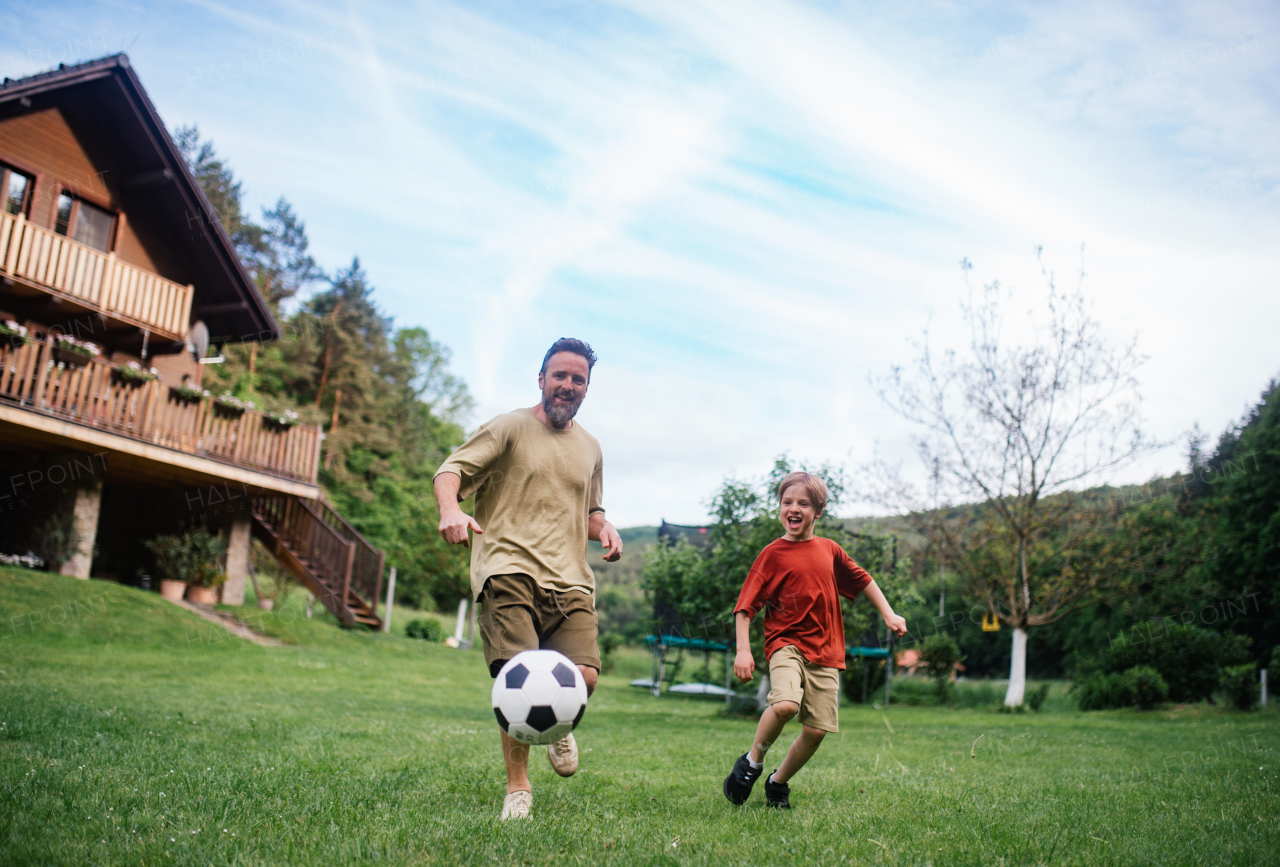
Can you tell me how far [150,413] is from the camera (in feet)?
50.5

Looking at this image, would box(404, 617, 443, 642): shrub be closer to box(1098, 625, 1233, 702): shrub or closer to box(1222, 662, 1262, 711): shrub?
box(1098, 625, 1233, 702): shrub

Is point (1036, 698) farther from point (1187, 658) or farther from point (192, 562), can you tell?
point (192, 562)

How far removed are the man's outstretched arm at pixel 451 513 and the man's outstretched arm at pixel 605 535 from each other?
0.60 m

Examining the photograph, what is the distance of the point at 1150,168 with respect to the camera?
11.5 meters

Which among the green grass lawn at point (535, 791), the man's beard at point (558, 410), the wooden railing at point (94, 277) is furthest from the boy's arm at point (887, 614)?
the wooden railing at point (94, 277)

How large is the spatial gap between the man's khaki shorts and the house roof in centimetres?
1617

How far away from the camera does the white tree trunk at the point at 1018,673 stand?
17.4 meters

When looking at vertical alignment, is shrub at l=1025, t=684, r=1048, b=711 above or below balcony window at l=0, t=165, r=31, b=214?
below

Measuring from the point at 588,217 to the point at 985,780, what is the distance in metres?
6.70

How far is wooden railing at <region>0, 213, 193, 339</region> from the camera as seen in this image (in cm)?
1452

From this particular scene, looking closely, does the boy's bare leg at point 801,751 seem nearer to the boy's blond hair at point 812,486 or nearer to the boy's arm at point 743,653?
the boy's arm at point 743,653

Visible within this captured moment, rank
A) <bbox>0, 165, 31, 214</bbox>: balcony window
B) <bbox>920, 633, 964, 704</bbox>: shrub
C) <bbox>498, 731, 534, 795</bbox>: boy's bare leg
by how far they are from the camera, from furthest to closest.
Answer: <bbox>920, 633, 964, 704</bbox>: shrub → <bbox>0, 165, 31, 214</bbox>: balcony window → <bbox>498, 731, 534, 795</bbox>: boy's bare leg

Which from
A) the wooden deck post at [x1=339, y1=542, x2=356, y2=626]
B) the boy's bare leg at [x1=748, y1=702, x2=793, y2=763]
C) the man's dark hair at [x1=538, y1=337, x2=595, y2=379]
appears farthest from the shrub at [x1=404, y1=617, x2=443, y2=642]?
the man's dark hair at [x1=538, y1=337, x2=595, y2=379]

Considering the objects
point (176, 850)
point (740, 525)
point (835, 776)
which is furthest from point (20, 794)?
point (740, 525)
